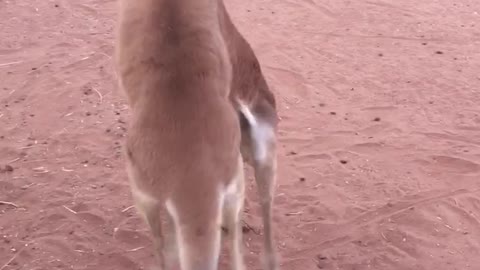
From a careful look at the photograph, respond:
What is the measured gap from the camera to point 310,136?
5.27 m

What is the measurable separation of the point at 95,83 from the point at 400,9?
3220mm

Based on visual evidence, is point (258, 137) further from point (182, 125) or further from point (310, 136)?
point (310, 136)

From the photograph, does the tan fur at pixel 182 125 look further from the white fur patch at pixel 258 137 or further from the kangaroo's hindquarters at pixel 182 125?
the white fur patch at pixel 258 137

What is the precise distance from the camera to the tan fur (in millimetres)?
→ 2365

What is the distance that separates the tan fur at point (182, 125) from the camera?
2.37m

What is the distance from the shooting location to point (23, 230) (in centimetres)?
433

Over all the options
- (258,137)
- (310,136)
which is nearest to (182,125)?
(258,137)

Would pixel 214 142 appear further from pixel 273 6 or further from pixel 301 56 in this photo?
pixel 273 6

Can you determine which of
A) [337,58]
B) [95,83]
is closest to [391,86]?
[337,58]

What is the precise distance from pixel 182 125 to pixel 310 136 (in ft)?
9.53

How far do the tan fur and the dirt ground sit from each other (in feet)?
2.13

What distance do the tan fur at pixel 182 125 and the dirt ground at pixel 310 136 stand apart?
0.65 metres

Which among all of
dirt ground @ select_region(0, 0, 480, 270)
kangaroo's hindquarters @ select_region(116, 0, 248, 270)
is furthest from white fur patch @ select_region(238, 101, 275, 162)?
Answer: kangaroo's hindquarters @ select_region(116, 0, 248, 270)

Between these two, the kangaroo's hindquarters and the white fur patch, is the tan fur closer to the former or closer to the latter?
the kangaroo's hindquarters
